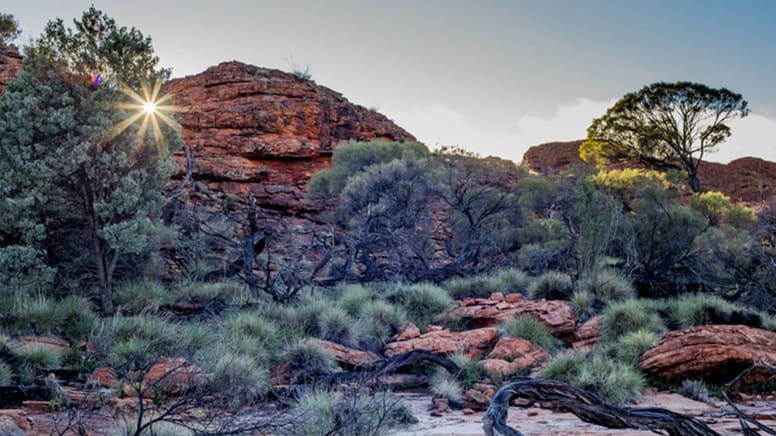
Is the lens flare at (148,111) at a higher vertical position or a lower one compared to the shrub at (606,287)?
higher

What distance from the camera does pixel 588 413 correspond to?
2.07m

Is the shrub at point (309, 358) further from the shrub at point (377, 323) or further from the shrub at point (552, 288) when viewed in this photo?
the shrub at point (552, 288)

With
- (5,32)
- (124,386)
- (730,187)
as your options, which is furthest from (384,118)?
(124,386)

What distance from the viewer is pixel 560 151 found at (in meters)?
36.2

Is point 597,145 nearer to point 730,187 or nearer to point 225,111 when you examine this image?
point 730,187

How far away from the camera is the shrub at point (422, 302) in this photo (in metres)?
9.59

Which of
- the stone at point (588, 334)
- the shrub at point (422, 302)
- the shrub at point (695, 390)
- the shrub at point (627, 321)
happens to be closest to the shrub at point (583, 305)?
the stone at point (588, 334)

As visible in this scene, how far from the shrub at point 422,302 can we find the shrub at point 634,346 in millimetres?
3289

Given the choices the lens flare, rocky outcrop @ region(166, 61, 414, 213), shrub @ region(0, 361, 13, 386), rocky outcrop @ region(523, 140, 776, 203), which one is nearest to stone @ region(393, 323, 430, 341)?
shrub @ region(0, 361, 13, 386)

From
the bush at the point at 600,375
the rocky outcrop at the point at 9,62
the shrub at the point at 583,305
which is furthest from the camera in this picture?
the rocky outcrop at the point at 9,62

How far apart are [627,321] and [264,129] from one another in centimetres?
1960

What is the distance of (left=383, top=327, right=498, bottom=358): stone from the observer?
7.61m

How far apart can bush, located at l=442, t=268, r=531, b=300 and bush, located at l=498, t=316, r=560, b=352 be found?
9.07 ft

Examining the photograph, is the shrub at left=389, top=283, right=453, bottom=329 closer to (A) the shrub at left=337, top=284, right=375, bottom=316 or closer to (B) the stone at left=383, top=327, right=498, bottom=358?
(A) the shrub at left=337, top=284, right=375, bottom=316
